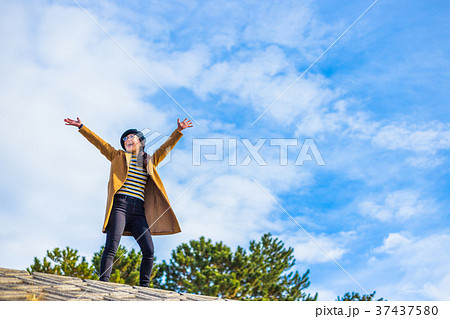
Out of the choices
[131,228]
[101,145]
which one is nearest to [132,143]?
[101,145]

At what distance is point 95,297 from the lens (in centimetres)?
301

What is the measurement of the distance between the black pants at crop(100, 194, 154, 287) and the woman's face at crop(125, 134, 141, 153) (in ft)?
1.80

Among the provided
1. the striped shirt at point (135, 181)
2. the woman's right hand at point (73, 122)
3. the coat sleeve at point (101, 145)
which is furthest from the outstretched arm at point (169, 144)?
the woman's right hand at point (73, 122)

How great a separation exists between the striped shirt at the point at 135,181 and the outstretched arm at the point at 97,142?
0.23m

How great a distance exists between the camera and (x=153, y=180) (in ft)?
15.6

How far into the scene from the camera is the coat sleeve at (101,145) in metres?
4.77

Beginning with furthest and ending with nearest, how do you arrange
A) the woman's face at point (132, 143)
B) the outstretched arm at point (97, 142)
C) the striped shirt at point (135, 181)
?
the woman's face at point (132, 143) < the outstretched arm at point (97, 142) < the striped shirt at point (135, 181)

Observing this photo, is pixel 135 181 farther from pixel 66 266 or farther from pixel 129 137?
pixel 66 266

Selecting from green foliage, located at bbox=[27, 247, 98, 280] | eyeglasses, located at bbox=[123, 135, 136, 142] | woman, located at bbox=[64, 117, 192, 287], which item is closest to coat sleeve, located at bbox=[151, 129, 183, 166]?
woman, located at bbox=[64, 117, 192, 287]

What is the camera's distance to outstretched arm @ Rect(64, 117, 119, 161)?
187 inches

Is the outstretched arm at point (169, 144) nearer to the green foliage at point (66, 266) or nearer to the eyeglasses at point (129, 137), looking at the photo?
the eyeglasses at point (129, 137)

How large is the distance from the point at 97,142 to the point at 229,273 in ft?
48.1

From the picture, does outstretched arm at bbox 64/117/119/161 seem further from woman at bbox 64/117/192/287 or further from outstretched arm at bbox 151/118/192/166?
outstretched arm at bbox 151/118/192/166
